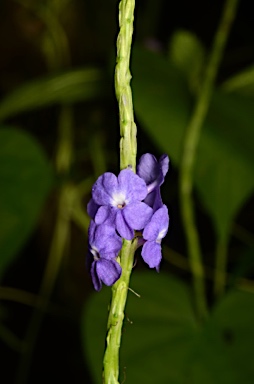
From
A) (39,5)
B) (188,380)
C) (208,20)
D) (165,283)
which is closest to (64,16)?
(39,5)

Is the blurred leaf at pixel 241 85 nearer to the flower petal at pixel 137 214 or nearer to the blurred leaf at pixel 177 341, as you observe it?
the blurred leaf at pixel 177 341

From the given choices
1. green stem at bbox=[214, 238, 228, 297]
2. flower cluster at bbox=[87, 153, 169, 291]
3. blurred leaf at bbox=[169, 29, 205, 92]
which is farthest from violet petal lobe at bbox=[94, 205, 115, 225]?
blurred leaf at bbox=[169, 29, 205, 92]

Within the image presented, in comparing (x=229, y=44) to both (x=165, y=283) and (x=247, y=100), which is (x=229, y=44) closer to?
(x=247, y=100)

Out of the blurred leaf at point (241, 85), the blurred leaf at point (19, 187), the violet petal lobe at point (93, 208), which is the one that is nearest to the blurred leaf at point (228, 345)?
the blurred leaf at point (19, 187)

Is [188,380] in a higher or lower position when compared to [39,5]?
lower

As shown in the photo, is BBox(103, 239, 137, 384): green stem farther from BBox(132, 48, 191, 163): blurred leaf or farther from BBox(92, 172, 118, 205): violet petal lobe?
BBox(132, 48, 191, 163): blurred leaf

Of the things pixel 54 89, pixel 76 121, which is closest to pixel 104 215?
pixel 54 89
